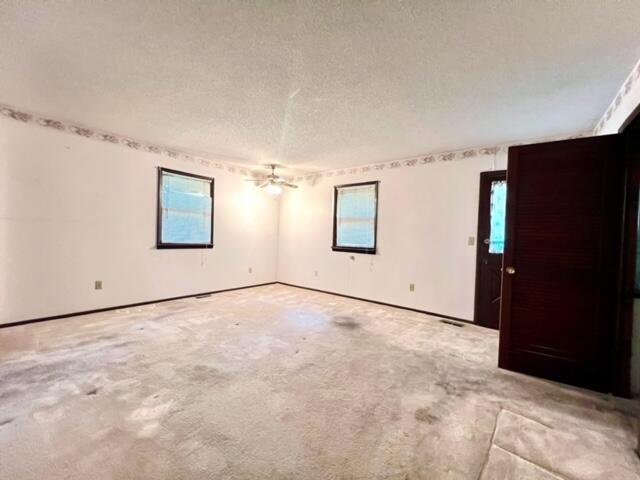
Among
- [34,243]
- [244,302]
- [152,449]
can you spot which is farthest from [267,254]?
[152,449]

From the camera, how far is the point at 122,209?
4.22 meters

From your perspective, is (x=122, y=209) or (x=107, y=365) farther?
(x=122, y=209)

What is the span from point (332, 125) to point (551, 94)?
2.03m

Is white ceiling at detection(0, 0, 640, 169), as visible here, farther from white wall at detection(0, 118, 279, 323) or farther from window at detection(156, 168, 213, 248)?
window at detection(156, 168, 213, 248)

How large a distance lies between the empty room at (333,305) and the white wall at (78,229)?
1.0 inches

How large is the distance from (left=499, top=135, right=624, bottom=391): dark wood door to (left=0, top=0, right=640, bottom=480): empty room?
0.02 m

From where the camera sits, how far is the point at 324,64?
2186 mm

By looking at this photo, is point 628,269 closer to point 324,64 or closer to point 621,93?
point 621,93

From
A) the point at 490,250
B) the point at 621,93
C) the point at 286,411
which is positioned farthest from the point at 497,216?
the point at 286,411

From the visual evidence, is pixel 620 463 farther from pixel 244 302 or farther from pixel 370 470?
pixel 244 302

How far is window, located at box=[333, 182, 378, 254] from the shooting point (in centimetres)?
518

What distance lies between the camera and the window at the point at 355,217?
5176 mm

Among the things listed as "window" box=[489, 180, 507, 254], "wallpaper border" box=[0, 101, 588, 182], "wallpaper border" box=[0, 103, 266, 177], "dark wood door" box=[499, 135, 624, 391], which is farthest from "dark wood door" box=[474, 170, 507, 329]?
"wallpaper border" box=[0, 103, 266, 177]

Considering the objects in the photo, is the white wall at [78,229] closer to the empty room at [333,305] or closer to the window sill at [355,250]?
the empty room at [333,305]
